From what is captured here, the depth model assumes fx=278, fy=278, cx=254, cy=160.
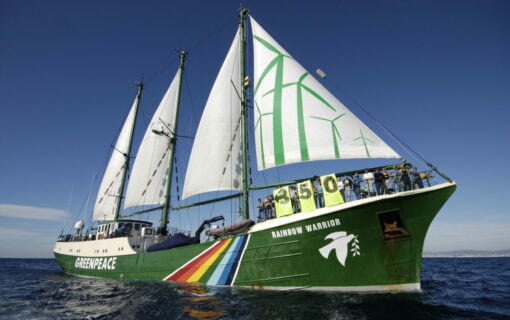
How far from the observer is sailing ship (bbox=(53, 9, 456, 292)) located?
402 inches

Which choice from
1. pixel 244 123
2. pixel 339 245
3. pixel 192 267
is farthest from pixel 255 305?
pixel 244 123

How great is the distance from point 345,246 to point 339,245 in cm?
22

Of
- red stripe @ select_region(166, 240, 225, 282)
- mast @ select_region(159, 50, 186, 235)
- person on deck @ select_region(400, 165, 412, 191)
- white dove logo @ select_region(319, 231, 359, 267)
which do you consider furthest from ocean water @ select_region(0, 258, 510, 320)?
mast @ select_region(159, 50, 186, 235)

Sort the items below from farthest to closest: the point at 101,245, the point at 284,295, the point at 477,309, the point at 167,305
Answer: the point at 101,245 < the point at 284,295 < the point at 167,305 < the point at 477,309

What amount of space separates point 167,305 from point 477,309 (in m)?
10.3

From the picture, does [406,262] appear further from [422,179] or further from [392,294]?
[422,179]

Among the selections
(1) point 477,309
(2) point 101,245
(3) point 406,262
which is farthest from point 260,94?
(2) point 101,245

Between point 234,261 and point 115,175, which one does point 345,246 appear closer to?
point 234,261

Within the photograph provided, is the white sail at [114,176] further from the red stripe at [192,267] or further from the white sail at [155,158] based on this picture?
the red stripe at [192,267]

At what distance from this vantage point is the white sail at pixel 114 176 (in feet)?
98.4

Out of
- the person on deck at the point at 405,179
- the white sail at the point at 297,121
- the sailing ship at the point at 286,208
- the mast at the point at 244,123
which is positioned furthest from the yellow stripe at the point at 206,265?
the person on deck at the point at 405,179

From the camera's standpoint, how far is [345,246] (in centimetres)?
1042

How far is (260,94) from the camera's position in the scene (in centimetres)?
1525

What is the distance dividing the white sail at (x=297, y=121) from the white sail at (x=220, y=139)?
138 inches
